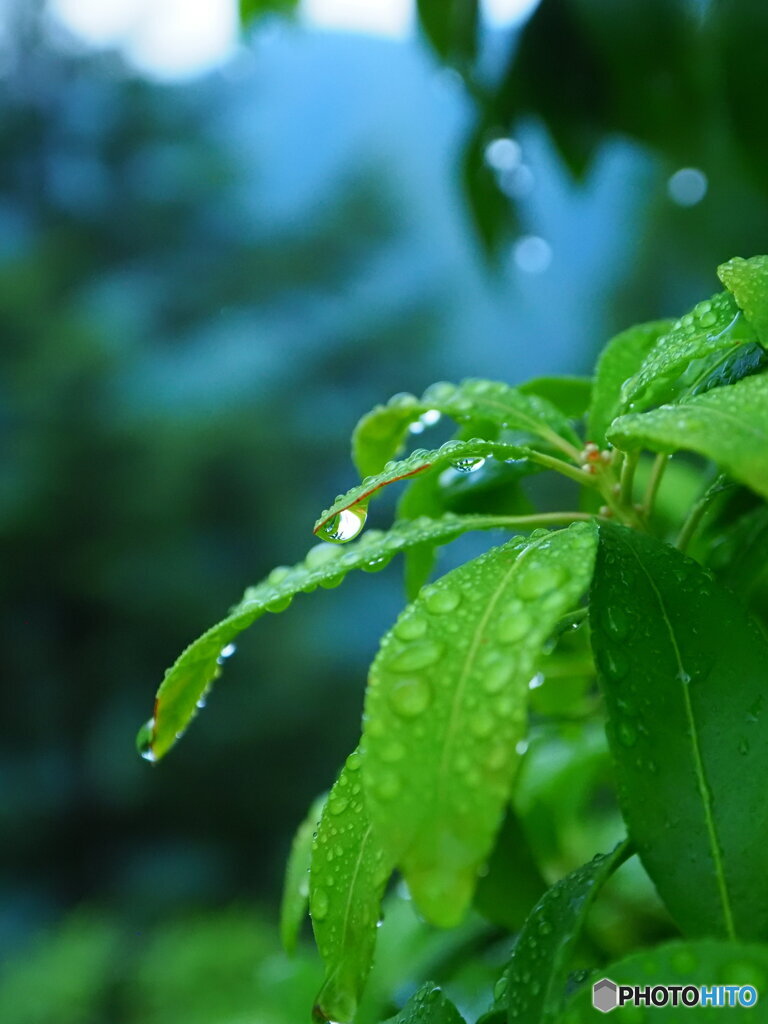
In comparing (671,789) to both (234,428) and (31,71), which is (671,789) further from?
(31,71)

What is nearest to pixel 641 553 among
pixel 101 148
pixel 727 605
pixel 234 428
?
pixel 727 605

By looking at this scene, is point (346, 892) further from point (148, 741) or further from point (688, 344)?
point (688, 344)

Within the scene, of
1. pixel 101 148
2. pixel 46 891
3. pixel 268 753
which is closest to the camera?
pixel 46 891

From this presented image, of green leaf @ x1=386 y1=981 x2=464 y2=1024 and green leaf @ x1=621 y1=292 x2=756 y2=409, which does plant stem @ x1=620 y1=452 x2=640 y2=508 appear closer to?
green leaf @ x1=621 y1=292 x2=756 y2=409

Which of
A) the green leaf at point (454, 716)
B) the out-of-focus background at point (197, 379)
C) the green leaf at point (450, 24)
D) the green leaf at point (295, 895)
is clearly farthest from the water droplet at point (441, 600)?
the out-of-focus background at point (197, 379)

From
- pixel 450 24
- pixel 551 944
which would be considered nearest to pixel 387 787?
pixel 551 944

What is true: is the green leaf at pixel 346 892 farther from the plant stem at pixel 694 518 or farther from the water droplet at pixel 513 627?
the plant stem at pixel 694 518
